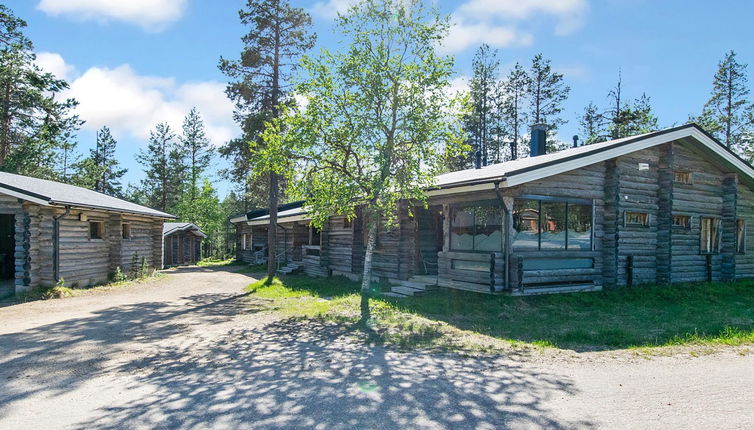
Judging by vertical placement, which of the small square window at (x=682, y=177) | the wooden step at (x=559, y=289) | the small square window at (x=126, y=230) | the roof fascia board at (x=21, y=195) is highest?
the small square window at (x=682, y=177)

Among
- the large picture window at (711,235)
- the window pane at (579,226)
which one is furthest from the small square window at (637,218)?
the large picture window at (711,235)

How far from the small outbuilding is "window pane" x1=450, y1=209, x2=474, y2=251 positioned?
24326mm

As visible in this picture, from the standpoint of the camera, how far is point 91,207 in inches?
605

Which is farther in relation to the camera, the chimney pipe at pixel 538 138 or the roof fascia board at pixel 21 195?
the chimney pipe at pixel 538 138

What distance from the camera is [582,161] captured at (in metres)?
12.1

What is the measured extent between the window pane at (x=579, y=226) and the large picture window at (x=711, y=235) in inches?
262

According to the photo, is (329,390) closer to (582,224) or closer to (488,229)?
(488,229)

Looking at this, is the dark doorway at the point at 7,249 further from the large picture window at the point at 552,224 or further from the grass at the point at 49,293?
the large picture window at the point at 552,224

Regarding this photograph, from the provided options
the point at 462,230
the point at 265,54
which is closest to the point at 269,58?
the point at 265,54

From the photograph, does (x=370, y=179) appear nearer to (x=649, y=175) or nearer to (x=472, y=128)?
(x=649, y=175)

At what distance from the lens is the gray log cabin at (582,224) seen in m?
11.8

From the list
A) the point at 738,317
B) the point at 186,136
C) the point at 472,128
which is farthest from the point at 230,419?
the point at 186,136

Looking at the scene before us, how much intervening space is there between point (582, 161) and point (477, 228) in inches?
139

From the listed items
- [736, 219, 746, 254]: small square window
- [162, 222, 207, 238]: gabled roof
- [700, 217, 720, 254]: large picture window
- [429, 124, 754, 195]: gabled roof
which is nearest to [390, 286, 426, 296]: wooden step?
[429, 124, 754, 195]: gabled roof
